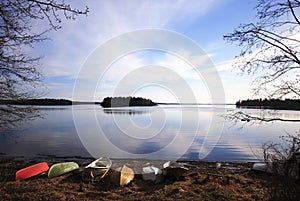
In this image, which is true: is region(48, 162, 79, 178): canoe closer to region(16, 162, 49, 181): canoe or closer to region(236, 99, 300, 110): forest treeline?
region(16, 162, 49, 181): canoe

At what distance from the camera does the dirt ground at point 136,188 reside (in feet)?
18.6

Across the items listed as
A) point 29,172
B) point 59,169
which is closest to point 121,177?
point 59,169

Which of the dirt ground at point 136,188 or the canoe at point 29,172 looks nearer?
the dirt ground at point 136,188

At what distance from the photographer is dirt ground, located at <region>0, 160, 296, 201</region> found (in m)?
5.68

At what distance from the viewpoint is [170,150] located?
54.6 ft

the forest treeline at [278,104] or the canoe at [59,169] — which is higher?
the forest treeline at [278,104]

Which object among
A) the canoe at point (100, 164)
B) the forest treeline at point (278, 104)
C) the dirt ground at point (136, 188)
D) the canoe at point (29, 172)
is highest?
the forest treeline at point (278, 104)

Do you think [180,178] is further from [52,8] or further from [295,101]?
[52,8]

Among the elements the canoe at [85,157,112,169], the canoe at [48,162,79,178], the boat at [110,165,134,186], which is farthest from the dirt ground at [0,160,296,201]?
the canoe at [85,157,112,169]

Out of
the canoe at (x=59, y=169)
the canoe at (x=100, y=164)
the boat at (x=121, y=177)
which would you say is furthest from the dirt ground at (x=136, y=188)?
the canoe at (x=100, y=164)

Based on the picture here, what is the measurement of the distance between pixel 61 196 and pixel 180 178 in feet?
11.2

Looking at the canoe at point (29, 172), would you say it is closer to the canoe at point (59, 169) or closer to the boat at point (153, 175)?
the canoe at point (59, 169)

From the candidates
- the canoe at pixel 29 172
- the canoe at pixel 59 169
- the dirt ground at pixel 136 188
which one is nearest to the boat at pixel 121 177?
the dirt ground at pixel 136 188

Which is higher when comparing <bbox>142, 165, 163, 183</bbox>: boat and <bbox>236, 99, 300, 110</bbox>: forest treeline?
<bbox>236, 99, 300, 110</bbox>: forest treeline
